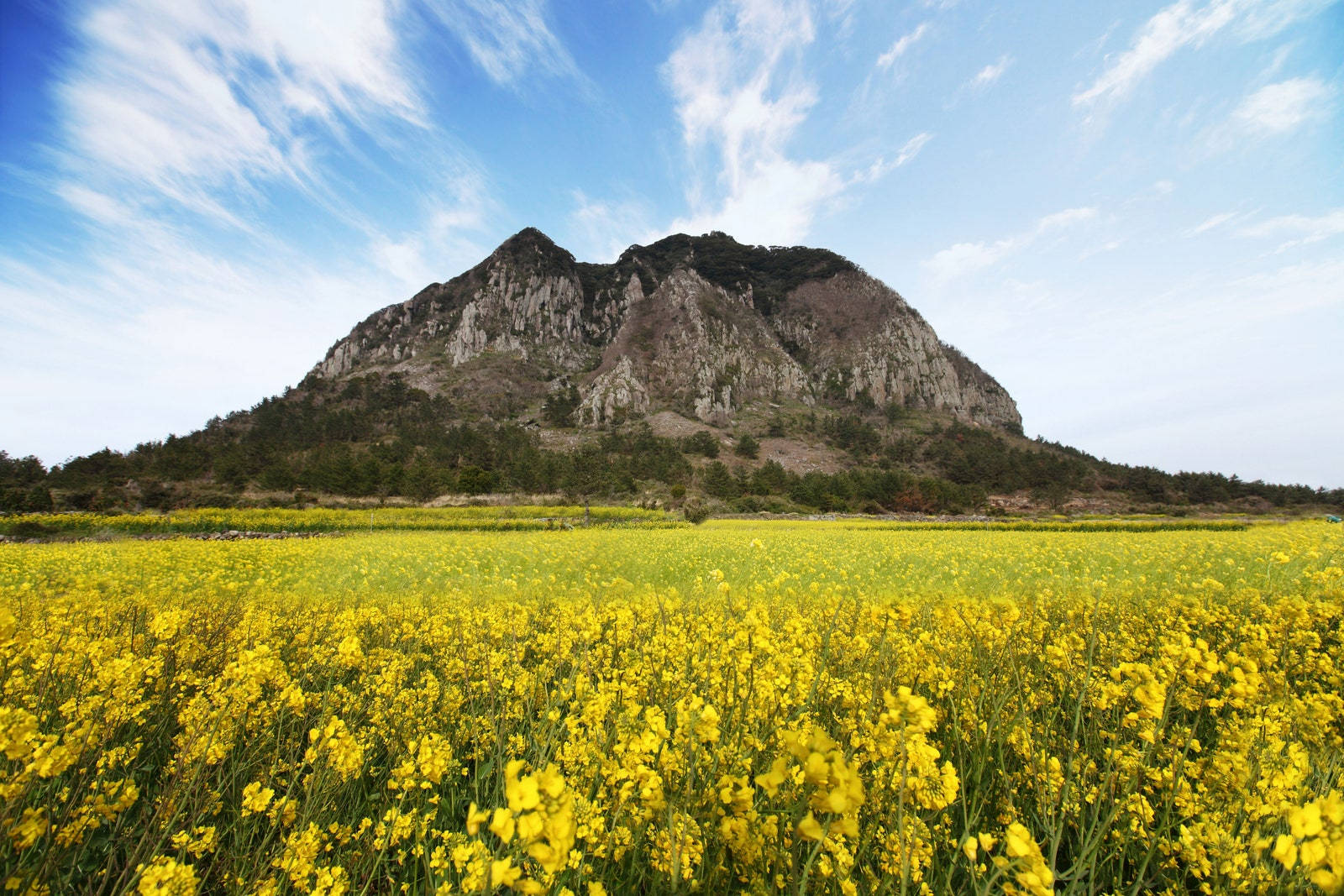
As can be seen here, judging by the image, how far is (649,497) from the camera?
55.1 metres

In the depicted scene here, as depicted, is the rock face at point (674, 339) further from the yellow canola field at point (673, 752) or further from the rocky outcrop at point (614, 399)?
the yellow canola field at point (673, 752)

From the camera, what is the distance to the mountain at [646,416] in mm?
59625

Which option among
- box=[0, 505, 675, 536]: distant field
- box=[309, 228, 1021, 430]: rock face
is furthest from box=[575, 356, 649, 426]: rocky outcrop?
box=[0, 505, 675, 536]: distant field

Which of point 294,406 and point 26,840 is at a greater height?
point 294,406

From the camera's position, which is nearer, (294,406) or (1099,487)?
(1099,487)

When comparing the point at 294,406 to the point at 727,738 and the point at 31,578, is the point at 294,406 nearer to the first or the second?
the point at 31,578

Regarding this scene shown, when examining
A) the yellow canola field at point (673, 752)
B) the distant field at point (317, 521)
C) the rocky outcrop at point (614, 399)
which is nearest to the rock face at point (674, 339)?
the rocky outcrop at point (614, 399)

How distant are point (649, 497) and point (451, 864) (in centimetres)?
5291

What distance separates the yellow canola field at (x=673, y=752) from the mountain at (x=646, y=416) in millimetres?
48707

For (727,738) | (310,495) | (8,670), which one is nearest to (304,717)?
(8,670)

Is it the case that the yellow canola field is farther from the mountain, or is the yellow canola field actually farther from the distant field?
the mountain

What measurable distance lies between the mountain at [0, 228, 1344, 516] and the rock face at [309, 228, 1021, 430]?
746mm

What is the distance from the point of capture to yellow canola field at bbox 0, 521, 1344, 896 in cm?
178

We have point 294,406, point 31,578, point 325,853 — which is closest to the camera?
point 325,853
